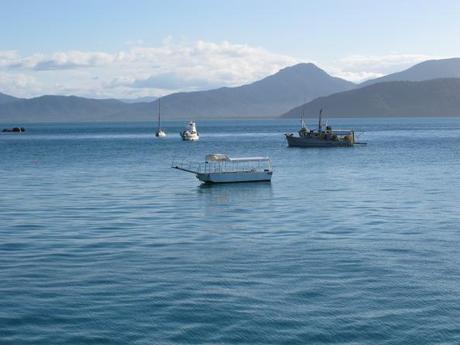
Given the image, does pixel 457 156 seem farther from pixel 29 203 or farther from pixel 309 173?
pixel 29 203

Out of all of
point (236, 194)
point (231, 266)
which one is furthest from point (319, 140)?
point (231, 266)

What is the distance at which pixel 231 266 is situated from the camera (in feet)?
117

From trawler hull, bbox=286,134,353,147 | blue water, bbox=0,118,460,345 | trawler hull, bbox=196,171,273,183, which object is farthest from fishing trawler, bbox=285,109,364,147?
blue water, bbox=0,118,460,345

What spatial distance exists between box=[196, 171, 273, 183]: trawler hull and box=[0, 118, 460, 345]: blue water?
4.58 m

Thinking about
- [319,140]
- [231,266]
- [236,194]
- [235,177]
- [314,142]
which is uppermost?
[319,140]

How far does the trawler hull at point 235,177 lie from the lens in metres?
75.6

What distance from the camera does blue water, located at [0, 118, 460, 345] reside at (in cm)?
2630

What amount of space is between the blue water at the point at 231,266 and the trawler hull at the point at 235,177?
458 cm

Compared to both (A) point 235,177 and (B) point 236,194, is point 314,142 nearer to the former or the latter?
(A) point 235,177

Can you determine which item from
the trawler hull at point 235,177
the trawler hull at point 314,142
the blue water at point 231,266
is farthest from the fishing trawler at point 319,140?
the blue water at point 231,266

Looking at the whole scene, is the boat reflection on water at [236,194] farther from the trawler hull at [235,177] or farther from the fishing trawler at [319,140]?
the fishing trawler at [319,140]

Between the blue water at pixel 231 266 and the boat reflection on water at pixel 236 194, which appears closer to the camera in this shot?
the blue water at pixel 231 266

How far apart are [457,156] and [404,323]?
342 feet

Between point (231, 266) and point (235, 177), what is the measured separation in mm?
40996
